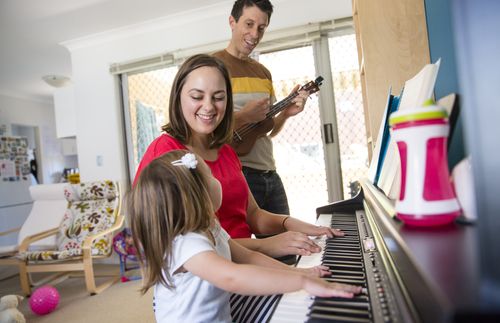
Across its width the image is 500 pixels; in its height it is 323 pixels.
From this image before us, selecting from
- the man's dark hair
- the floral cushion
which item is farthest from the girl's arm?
the floral cushion

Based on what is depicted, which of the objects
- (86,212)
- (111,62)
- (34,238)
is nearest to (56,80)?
(111,62)

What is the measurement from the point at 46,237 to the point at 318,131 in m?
3.06

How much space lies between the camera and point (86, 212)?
3.84 meters

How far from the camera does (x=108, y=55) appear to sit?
4.18m

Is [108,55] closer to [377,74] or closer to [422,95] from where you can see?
[377,74]

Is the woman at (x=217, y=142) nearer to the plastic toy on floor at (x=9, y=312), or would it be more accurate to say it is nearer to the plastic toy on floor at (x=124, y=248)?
the plastic toy on floor at (x=9, y=312)

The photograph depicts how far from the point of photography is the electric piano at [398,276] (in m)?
0.32

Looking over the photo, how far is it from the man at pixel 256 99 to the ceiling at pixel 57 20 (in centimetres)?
184

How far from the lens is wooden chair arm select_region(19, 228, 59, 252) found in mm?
3436

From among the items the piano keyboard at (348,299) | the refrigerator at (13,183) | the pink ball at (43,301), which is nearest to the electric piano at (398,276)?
the piano keyboard at (348,299)

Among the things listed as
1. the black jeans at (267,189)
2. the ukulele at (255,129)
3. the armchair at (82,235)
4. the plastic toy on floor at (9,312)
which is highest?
the ukulele at (255,129)

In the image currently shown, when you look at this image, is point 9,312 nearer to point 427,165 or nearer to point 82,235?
point 82,235

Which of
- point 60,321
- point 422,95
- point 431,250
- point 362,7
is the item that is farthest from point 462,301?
point 60,321

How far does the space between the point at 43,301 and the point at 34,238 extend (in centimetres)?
106
